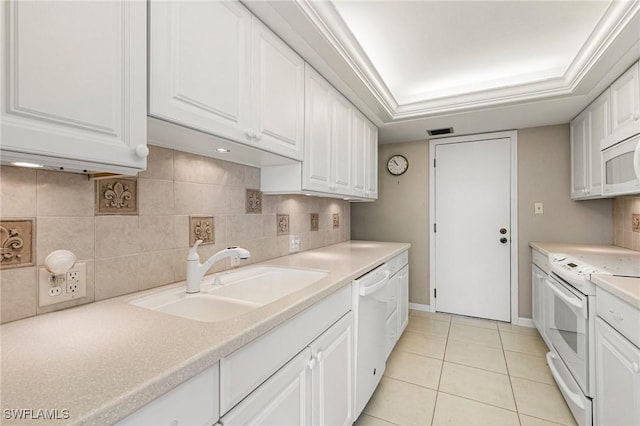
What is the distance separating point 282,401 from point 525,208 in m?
3.22

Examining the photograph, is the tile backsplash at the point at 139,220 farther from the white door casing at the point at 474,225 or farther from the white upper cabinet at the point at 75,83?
the white door casing at the point at 474,225

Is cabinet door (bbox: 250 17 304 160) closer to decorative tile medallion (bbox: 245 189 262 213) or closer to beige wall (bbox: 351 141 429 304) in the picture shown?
decorative tile medallion (bbox: 245 189 262 213)

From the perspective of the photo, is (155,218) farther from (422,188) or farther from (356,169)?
(422,188)

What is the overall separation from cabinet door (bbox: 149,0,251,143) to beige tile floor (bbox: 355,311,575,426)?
73.0 inches

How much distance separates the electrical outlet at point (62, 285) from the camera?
3.03 ft

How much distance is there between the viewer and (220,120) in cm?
116

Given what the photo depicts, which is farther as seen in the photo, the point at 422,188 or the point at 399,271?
the point at 422,188

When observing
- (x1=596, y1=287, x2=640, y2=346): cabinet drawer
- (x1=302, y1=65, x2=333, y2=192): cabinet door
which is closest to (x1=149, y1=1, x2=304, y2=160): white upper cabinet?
(x1=302, y1=65, x2=333, y2=192): cabinet door

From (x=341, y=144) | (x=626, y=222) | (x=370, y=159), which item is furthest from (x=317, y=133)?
(x=626, y=222)

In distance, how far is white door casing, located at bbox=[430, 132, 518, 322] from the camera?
3.16m

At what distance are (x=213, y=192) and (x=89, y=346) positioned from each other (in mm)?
963

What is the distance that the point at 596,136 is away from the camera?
2.29 m

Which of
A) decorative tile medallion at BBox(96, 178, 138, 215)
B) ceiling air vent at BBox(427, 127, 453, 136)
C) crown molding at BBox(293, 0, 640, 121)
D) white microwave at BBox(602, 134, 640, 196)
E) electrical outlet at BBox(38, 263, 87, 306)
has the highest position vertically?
crown molding at BBox(293, 0, 640, 121)

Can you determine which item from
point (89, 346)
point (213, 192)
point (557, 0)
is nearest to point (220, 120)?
point (213, 192)
